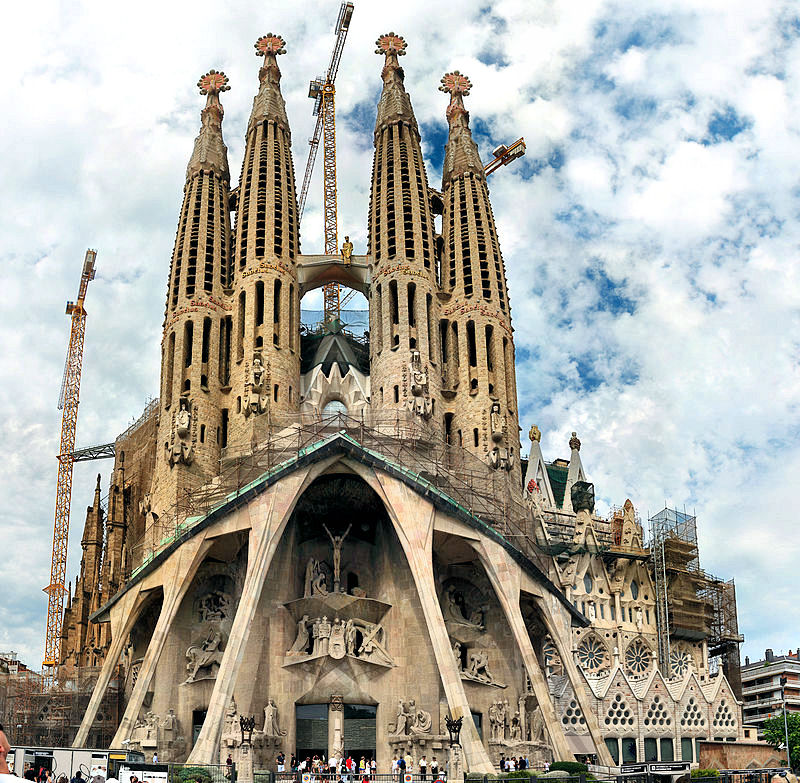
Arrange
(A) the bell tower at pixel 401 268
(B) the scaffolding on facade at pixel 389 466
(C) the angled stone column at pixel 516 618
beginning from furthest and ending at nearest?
(A) the bell tower at pixel 401 268 → (B) the scaffolding on facade at pixel 389 466 → (C) the angled stone column at pixel 516 618

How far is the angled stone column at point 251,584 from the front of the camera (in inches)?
1481

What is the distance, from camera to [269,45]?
62062 mm

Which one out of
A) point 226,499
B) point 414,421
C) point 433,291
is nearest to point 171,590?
point 226,499

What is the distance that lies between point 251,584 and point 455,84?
1435 inches

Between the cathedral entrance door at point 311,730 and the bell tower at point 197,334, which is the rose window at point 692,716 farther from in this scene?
the bell tower at point 197,334

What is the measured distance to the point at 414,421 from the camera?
4766 centimetres

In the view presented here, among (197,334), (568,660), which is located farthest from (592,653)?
(197,334)

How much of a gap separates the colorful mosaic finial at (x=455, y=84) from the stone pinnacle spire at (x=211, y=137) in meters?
13.8

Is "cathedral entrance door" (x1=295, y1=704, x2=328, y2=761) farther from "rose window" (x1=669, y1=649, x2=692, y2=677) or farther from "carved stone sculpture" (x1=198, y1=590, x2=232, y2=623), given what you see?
"rose window" (x1=669, y1=649, x2=692, y2=677)

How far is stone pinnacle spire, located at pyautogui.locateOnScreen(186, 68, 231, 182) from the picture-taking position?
186ft

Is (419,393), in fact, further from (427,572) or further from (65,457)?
(65,457)

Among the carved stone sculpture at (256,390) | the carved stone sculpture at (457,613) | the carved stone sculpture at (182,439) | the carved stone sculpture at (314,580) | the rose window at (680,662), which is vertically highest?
the carved stone sculpture at (256,390)

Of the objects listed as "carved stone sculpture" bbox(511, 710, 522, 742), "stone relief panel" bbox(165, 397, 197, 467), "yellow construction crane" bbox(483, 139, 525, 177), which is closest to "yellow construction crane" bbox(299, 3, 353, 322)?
"yellow construction crane" bbox(483, 139, 525, 177)

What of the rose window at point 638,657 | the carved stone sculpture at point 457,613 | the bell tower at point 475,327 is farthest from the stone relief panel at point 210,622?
the rose window at point 638,657
